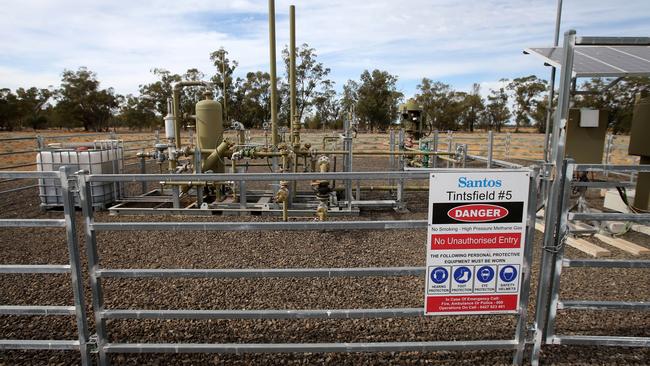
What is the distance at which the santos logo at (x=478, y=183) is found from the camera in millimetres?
2303

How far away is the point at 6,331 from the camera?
128 inches

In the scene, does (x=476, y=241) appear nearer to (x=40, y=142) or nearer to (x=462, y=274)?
(x=462, y=274)

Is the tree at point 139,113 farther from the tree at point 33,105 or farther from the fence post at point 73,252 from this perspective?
the fence post at point 73,252

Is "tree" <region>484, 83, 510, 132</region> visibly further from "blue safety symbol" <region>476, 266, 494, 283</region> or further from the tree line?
"blue safety symbol" <region>476, 266, 494, 283</region>

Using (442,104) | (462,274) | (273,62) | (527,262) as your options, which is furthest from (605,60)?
(442,104)

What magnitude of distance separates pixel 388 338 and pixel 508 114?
70.3 metres

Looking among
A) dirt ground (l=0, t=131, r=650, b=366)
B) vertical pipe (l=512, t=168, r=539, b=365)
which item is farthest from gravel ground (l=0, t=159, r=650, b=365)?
vertical pipe (l=512, t=168, r=539, b=365)

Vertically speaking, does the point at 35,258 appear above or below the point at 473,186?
below

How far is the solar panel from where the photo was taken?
518cm

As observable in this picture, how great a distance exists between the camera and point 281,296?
385 centimetres

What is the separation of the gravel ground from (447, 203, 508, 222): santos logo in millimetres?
1162

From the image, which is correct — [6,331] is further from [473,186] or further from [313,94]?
[313,94]

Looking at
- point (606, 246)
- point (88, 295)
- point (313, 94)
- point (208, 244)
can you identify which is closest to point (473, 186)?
point (88, 295)

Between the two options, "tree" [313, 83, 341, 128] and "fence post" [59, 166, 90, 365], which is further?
"tree" [313, 83, 341, 128]
